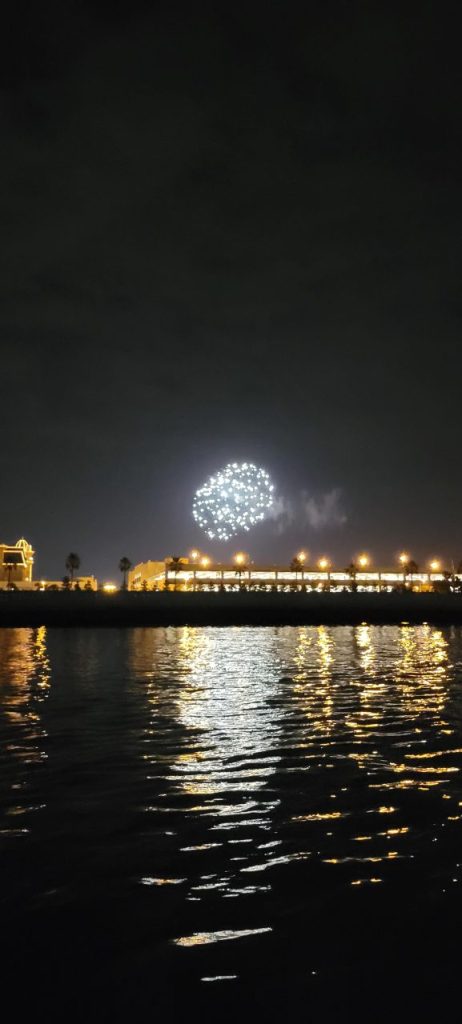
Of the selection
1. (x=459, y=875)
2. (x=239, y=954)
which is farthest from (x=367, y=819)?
(x=239, y=954)

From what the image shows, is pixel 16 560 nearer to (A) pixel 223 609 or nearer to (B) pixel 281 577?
(B) pixel 281 577

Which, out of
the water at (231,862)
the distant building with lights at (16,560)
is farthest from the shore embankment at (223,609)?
the distant building with lights at (16,560)

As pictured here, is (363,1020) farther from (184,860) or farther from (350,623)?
(350,623)

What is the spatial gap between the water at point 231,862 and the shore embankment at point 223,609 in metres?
70.6

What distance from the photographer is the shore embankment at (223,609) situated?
300 ft

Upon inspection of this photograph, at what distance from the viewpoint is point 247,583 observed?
165500 millimetres

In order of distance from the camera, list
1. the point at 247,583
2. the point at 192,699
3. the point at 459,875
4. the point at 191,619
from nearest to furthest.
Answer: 1. the point at 459,875
2. the point at 192,699
3. the point at 191,619
4. the point at 247,583

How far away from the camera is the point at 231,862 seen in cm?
991

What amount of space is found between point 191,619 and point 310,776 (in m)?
82.4

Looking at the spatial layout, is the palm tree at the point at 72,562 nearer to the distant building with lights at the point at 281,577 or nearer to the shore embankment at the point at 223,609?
the distant building with lights at the point at 281,577

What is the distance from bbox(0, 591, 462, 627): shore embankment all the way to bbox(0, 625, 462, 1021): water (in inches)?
2781

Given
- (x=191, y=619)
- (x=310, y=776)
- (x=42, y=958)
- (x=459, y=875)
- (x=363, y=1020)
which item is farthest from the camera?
(x=191, y=619)

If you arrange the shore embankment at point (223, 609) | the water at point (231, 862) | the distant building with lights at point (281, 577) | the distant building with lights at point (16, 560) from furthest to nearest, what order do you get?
1. the distant building with lights at point (16, 560)
2. the distant building with lights at point (281, 577)
3. the shore embankment at point (223, 609)
4. the water at point (231, 862)

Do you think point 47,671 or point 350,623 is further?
point 350,623
